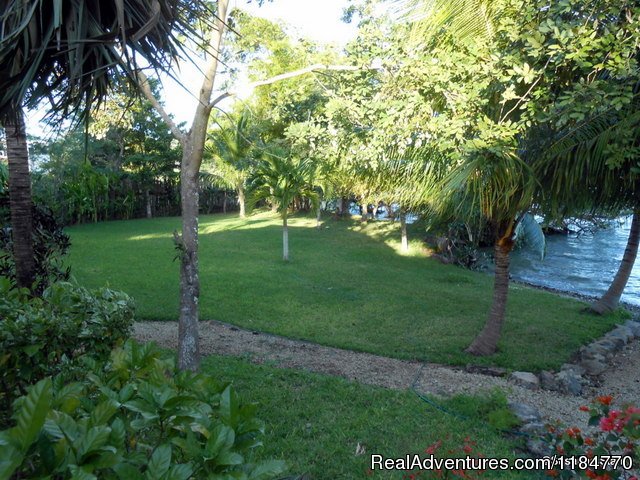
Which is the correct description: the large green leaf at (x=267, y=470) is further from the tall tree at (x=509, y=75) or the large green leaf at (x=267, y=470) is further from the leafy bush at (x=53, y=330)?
the tall tree at (x=509, y=75)

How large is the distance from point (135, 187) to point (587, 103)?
24505 mm

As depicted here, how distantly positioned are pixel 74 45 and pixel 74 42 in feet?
0.48

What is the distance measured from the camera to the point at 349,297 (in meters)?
10.4

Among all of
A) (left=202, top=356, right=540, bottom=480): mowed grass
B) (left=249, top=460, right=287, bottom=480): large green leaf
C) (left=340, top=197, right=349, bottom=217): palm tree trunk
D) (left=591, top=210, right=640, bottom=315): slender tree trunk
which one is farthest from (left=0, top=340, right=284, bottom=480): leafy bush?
(left=340, top=197, right=349, bottom=217): palm tree trunk

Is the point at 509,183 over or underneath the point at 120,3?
underneath

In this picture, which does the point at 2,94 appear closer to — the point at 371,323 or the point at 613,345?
the point at 371,323

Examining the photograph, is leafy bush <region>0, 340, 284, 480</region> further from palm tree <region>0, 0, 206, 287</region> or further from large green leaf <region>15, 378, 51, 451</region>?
palm tree <region>0, 0, 206, 287</region>

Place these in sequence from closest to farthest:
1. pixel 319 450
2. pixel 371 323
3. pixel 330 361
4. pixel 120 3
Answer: pixel 120 3
pixel 319 450
pixel 330 361
pixel 371 323

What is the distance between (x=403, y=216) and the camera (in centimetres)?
1572

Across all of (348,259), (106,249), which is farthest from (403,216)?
(106,249)

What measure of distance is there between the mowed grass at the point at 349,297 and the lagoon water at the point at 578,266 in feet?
9.46

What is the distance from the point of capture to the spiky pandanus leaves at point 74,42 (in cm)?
217

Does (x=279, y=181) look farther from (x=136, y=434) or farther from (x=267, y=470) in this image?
(x=267, y=470)

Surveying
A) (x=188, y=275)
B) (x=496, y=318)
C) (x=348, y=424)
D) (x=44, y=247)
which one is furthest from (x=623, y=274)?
(x=44, y=247)
